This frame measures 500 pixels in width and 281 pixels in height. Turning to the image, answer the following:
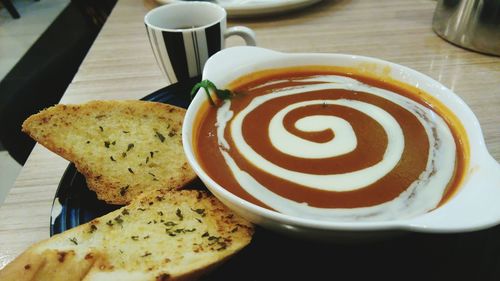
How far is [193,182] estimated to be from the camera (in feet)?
2.89

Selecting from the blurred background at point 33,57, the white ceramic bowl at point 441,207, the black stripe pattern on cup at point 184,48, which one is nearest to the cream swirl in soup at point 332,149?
the white ceramic bowl at point 441,207

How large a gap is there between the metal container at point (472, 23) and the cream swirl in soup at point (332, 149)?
619 millimetres

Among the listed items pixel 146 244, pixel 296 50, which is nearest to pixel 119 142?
pixel 146 244

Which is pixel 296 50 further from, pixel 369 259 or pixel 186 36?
pixel 369 259

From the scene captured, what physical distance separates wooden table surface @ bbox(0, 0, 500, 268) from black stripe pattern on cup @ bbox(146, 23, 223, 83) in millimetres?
144

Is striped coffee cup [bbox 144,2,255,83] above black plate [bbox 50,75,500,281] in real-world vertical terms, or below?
above

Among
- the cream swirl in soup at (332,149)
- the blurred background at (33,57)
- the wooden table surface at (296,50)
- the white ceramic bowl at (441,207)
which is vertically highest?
the white ceramic bowl at (441,207)

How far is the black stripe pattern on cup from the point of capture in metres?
1.18

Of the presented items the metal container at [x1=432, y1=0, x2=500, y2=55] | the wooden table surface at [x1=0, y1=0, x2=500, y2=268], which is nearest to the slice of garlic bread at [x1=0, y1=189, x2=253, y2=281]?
the wooden table surface at [x1=0, y1=0, x2=500, y2=268]

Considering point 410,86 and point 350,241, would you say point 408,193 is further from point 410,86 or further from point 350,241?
point 410,86

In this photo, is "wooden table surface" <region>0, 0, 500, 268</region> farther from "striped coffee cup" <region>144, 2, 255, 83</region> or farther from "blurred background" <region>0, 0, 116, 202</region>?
"blurred background" <region>0, 0, 116, 202</region>

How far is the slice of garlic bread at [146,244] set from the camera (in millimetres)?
660

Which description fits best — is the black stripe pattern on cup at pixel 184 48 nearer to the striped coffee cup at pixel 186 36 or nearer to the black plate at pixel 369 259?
the striped coffee cup at pixel 186 36

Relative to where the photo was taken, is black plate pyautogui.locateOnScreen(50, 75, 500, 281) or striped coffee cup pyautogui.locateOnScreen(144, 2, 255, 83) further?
striped coffee cup pyautogui.locateOnScreen(144, 2, 255, 83)
